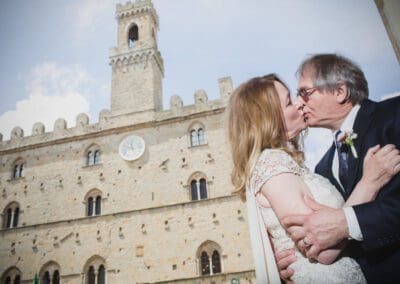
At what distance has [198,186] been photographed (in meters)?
15.4

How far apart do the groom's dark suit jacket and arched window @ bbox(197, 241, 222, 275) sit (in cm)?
1220

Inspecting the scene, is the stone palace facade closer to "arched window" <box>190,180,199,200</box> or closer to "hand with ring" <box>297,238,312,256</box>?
"arched window" <box>190,180,199,200</box>

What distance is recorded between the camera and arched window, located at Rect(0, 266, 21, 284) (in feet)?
51.2

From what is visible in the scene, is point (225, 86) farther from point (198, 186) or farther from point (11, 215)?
point (11, 215)

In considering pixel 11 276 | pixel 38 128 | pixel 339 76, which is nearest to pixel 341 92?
pixel 339 76

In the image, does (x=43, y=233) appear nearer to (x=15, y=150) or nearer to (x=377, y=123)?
(x=15, y=150)

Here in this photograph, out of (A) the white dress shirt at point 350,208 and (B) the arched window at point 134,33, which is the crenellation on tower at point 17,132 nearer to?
(B) the arched window at point 134,33

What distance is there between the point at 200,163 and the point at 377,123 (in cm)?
1339

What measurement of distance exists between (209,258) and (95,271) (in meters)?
5.01

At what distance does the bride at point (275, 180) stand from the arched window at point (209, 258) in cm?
1200

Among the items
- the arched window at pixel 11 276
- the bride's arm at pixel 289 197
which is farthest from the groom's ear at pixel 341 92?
the arched window at pixel 11 276

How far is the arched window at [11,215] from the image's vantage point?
17.1m

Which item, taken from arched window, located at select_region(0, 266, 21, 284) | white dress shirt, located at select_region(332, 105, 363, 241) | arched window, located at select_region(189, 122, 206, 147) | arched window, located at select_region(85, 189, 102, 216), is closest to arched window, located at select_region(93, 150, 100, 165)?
arched window, located at select_region(85, 189, 102, 216)

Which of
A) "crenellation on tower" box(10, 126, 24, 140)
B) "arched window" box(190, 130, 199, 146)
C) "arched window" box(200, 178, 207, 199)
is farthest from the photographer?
"crenellation on tower" box(10, 126, 24, 140)
